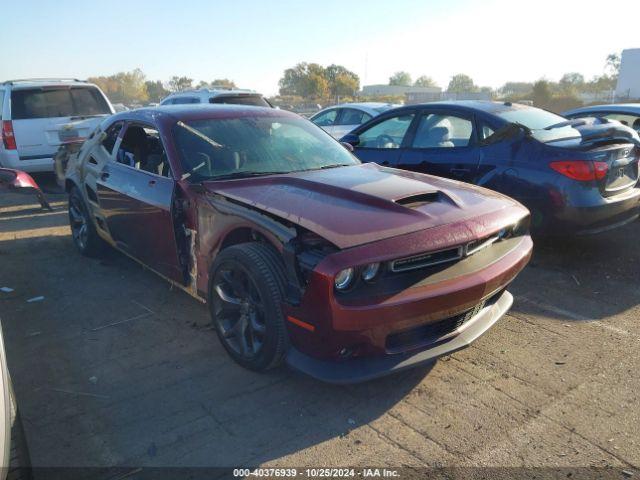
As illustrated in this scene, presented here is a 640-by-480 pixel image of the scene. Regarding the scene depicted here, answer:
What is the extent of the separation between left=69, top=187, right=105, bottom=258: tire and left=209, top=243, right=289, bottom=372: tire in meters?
2.68

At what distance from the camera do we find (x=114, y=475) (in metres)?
2.48

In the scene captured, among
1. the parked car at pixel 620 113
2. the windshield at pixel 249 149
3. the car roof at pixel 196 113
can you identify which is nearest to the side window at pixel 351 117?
the parked car at pixel 620 113

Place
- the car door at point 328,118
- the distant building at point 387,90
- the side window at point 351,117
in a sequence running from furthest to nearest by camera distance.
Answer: the distant building at point 387,90, the car door at point 328,118, the side window at point 351,117

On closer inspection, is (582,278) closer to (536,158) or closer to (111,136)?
(536,158)

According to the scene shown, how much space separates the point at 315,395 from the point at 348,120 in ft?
27.8

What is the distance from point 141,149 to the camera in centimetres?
474

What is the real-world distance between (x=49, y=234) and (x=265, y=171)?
4409 mm

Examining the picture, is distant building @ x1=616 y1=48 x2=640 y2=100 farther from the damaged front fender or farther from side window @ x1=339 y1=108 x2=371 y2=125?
the damaged front fender

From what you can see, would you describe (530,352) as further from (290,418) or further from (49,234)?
(49,234)

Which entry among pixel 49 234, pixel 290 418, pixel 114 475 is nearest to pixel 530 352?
pixel 290 418

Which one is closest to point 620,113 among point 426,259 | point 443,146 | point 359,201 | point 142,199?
point 443,146

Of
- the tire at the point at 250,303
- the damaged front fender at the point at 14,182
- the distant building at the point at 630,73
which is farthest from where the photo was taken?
the distant building at the point at 630,73

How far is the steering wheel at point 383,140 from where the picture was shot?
624 cm

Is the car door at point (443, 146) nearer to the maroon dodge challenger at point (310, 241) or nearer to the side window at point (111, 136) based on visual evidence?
the maroon dodge challenger at point (310, 241)
